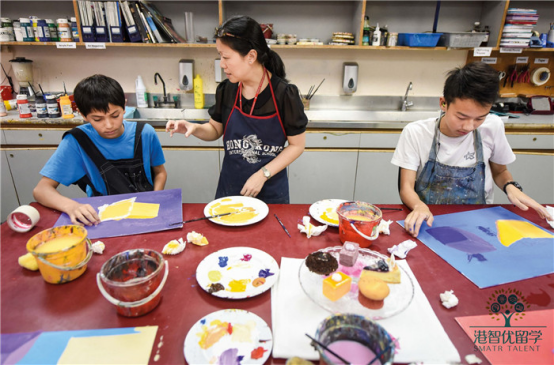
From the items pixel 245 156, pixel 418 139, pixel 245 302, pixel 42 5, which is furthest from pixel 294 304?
pixel 42 5

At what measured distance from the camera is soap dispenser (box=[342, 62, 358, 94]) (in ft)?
10.4

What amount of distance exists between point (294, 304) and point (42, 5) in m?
3.73

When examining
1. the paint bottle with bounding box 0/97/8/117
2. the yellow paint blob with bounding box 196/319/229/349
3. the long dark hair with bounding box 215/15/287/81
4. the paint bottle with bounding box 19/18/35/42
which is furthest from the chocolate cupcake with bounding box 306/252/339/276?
the paint bottle with bounding box 19/18/35/42

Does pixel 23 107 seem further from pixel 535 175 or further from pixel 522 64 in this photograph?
pixel 522 64

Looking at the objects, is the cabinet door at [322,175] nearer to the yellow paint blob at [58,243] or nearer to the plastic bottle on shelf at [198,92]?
the plastic bottle on shelf at [198,92]

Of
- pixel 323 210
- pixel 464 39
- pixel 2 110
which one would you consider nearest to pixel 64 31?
pixel 2 110

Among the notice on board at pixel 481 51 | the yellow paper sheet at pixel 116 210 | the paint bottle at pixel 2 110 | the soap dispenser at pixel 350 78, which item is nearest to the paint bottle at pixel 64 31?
the paint bottle at pixel 2 110

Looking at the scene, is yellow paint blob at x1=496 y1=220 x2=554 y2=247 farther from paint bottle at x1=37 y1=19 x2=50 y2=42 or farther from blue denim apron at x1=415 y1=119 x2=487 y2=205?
paint bottle at x1=37 y1=19 x2=50 y2=42

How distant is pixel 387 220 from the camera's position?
1.28 metres

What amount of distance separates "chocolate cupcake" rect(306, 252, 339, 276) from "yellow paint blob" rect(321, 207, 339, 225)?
0.29 meters

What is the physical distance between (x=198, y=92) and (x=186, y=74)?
213 mm

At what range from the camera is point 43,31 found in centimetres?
287

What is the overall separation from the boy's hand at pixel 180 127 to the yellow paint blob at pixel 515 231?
1.32 m

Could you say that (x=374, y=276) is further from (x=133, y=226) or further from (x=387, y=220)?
(x=133, y=226)
